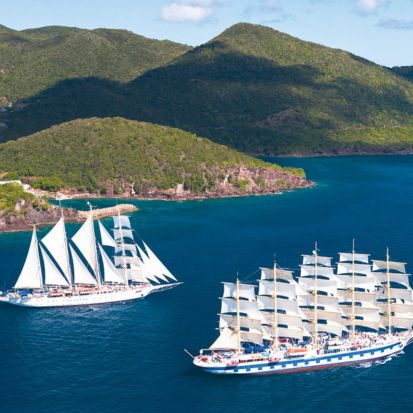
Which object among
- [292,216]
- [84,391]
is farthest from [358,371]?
[292,216]

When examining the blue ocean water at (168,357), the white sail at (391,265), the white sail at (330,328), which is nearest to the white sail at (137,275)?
the blue ocean water at (168,357)

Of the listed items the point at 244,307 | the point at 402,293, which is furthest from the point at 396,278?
the point at 244,307

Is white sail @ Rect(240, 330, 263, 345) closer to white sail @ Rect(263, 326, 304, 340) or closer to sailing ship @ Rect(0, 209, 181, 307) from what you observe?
white sail @ Rect(263, 326, 304, 340)

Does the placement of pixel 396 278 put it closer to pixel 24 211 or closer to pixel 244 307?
pixel 244 307

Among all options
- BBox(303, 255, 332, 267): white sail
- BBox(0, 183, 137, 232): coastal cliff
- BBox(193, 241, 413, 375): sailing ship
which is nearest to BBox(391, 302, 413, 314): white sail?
BBox(193, 241, 413, 375): sailing ship

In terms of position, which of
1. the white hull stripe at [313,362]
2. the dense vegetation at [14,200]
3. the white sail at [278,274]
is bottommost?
the white hull stripe at [313,362]

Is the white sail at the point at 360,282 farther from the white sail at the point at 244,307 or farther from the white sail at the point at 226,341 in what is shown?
the white sail at the point at 226,341
